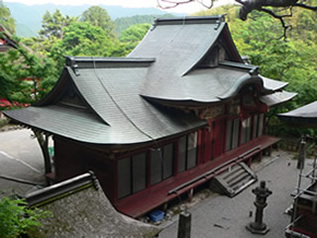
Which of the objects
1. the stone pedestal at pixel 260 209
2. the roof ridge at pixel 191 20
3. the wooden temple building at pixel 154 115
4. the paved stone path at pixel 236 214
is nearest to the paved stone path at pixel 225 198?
the paved stone path at pixel 236 214

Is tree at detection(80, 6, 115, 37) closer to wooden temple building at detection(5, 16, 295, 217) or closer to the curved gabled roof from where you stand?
wooden temple building at detection(5, 16, 295, 217)

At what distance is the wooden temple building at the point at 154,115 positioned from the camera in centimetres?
1106

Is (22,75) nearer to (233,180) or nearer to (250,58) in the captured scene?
(233,180)

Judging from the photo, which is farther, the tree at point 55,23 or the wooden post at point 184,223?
the tree at point 55,23

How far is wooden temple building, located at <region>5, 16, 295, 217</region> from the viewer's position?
1106 centimetres

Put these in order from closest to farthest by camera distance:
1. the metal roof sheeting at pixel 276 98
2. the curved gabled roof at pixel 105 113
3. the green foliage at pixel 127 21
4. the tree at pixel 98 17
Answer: the curved gabled roof at pixel 105 113 < the metal roof sheeting at pixel 276 98 < the tree at pixel 98 17 < the green foliage at pixel 127 21

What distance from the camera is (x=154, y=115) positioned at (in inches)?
498

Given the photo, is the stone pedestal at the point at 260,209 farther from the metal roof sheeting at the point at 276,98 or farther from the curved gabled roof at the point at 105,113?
the metal roof sheeting at the point at 276,98

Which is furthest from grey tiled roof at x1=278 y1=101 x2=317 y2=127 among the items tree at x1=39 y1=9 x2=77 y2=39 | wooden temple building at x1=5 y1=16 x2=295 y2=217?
tree at x1=39 y1=9 x2=77 y2=39

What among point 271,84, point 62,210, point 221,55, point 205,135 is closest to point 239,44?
point 271,84

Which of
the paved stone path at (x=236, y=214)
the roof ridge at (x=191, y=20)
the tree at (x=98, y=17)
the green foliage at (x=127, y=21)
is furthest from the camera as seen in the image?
the green foliage at (x=127, y=21)

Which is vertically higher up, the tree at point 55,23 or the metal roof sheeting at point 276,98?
the tree at point 55,23

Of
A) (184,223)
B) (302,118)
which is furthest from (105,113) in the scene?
(302,118)

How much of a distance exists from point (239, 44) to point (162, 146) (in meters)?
23.4
